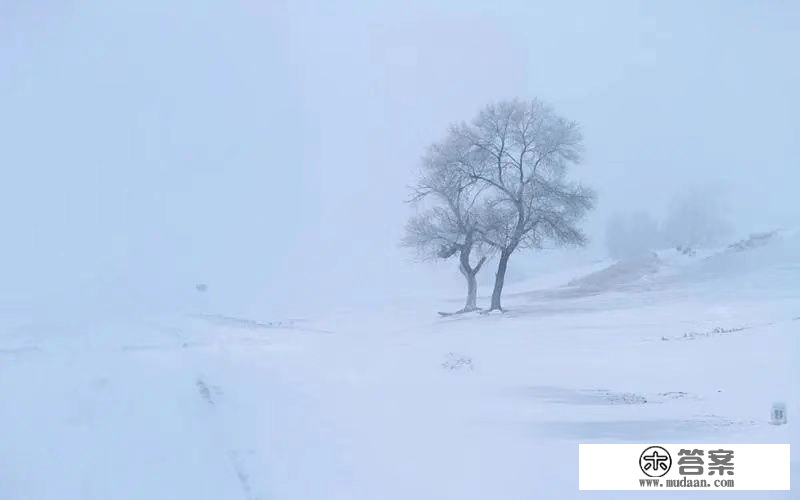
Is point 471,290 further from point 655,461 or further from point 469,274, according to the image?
point 655,461

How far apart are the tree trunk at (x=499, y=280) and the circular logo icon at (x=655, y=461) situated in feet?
7.23

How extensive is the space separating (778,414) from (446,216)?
3.07 meters

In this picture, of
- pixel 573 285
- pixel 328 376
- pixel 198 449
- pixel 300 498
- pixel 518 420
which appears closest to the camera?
pixel 300 498

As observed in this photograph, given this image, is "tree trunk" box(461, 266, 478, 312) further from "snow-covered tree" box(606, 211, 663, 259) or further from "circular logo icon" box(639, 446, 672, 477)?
"circular logo icon" box(639, 446, 672, 477)

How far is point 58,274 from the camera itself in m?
6.69

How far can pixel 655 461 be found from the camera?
538 centimetres

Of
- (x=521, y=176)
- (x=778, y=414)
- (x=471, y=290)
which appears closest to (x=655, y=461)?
(x=778, y=414)

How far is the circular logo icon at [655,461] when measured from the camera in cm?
530

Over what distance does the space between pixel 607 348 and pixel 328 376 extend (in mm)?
2247

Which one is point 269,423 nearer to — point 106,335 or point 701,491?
point 106,335

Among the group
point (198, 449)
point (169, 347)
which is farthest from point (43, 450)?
point (169, 347)

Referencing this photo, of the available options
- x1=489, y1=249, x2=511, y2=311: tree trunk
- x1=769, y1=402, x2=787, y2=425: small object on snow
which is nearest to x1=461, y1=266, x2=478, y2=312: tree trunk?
x1=489, y1=249, x2=511, y2=311: tree trunk

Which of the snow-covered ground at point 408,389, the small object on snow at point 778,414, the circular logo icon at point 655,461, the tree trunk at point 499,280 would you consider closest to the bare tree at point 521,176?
→ the tree trunk at point 499,280

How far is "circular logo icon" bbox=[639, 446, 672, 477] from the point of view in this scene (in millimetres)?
5301
